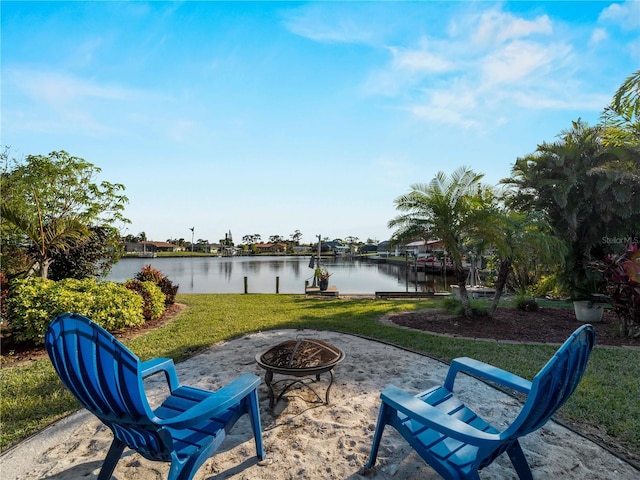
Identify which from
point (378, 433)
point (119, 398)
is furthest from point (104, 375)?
point (378, 433)

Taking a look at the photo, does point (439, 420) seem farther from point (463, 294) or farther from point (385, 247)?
point (385, 247)

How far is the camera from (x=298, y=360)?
3271mm

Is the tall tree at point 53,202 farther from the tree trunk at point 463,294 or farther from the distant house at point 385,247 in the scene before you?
the tree trunk at point 463,294

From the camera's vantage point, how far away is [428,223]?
26.6 feet

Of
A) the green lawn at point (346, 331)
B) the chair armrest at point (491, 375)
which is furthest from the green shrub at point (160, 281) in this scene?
the chair armrest at point (491, 375)

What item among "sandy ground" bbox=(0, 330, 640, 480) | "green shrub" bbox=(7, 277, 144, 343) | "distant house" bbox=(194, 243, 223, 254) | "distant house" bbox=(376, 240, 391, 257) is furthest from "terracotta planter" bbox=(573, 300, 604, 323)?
"distant house" bbox=(194, 243, 223, 254)

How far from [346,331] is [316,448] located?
3.99m

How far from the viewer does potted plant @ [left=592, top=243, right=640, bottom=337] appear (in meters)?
5.58

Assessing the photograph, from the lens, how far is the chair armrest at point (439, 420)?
5.81 feet

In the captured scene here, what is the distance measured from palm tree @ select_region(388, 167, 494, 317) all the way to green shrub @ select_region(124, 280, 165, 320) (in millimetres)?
5689

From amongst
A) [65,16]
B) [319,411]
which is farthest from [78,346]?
[65,16]

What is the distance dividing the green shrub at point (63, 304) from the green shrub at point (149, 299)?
2.89 feet

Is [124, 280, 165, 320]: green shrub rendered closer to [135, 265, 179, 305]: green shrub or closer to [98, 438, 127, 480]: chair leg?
[135, 265, 179, 305]: green shrub

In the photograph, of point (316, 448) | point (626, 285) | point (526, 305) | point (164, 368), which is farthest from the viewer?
point (526, 305)
